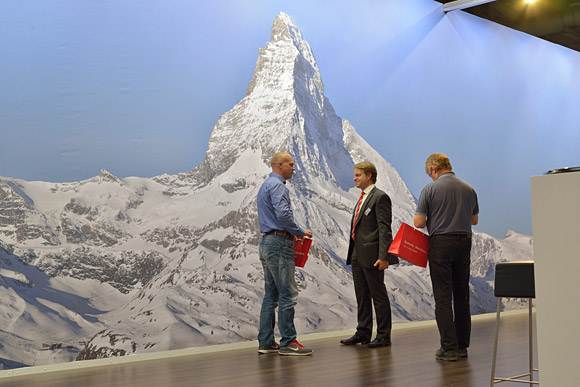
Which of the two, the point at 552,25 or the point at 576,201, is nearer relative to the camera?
the point at 576,201

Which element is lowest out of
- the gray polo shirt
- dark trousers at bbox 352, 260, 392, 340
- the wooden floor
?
the wooden floor

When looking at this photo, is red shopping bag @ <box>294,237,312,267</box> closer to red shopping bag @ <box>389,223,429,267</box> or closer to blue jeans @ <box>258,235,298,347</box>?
blue jeans @ <box>258,235,298,347</box>

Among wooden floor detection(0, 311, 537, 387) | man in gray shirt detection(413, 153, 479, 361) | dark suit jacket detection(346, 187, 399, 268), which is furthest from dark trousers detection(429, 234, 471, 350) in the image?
dark suit jacket detection(346, 187, 399, 268)

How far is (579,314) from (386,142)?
16.5 ft

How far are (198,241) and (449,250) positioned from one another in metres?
2.16

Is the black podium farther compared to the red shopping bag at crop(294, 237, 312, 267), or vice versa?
the red shopping bag at crop(294, 237, 312, 267)

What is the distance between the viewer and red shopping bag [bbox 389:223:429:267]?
4.04 meters

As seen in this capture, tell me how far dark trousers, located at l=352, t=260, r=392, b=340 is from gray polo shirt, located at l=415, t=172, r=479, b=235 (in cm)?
83

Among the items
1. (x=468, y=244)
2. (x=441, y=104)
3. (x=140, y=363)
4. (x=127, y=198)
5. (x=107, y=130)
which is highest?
(x=441, y=104)

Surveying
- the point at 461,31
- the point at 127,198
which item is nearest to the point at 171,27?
the point at 127,198

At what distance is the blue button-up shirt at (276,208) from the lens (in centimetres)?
447

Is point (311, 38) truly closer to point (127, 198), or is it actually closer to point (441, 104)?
point (441, 104)

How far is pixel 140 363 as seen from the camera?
4.54m

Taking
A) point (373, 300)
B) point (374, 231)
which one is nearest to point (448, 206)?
point (374, 231)
